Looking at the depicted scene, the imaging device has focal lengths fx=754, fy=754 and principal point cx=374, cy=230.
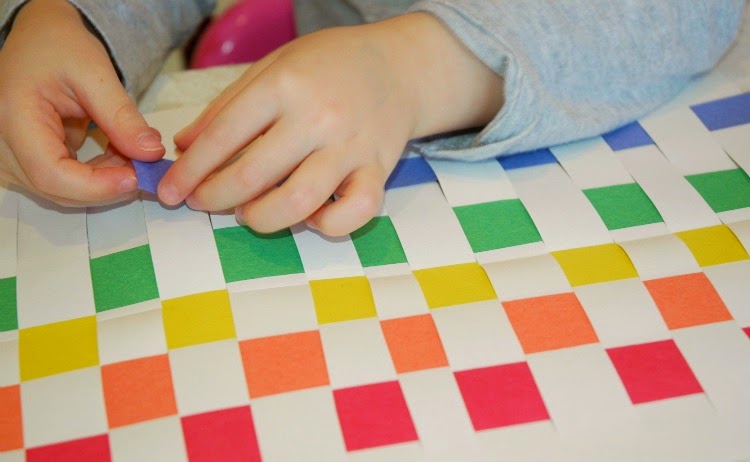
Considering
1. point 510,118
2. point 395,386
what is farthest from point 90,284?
point 510,118

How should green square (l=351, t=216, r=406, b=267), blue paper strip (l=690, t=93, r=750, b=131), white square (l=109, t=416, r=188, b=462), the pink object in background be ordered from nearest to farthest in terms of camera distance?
white square (l=109, t=416, r=188, b=462) → green square (l=351, t=216, r=406, b=267) → blue paper strip (l=690, t=93, r=750, b=131) → the pink object in background

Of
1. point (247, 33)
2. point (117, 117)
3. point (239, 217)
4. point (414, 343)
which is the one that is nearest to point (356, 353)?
point (414, 343)

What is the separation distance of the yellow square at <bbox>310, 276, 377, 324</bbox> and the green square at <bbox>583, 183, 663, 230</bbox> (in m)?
0.17

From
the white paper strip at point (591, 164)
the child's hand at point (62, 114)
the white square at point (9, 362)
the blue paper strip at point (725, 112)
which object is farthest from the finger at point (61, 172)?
the blue paper strip at point (725, 112)

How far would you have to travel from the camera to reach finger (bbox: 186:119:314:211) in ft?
1.55

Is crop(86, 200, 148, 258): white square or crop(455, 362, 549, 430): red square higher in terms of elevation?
crop(455, 362, 549, 430): red square

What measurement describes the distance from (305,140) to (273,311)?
0.11 m

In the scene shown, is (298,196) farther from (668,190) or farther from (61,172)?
(668,190)

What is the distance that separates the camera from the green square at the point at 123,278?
0.45 meters

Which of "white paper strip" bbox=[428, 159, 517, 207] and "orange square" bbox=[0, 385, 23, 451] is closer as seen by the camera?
"orange square" bbox=[0, 385, 23, 451]

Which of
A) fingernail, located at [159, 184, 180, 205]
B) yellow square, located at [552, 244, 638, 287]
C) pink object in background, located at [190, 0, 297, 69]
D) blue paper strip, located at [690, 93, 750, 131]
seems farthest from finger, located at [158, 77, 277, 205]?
pink object in background, located at [190, 0, 297, 69]

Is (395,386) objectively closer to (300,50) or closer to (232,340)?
(232,340)

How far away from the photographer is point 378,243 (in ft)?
1.60

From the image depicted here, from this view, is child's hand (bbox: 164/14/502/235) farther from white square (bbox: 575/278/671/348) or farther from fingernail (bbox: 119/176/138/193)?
white square (bbox: 575/278/671/348)
